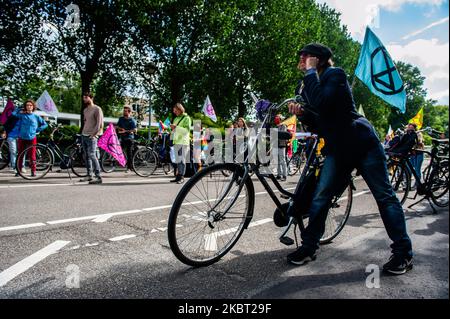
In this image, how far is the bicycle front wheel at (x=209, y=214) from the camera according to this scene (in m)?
2.54

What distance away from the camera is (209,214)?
2.81 metres

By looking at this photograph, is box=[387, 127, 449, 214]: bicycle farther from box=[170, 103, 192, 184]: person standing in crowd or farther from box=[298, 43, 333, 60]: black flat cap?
box=[170, 103, 192, 184]: person standing in crowd

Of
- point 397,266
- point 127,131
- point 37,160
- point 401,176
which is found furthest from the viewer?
point 127,131

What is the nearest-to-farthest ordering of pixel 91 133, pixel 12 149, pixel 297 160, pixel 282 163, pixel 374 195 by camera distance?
pixel 374 195 → pixel 91 133 → pixel 12 149 → pixel 282 163 → pixel 297 160

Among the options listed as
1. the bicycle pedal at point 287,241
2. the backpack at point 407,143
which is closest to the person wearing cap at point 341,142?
the bicycle pedal at point 287,241

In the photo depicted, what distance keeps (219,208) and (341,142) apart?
121 cm

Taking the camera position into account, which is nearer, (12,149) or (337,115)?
(337,115)

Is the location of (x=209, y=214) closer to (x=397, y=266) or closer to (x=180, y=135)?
(x=397, y=266)

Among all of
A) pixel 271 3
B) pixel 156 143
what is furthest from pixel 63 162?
pixel 271 3

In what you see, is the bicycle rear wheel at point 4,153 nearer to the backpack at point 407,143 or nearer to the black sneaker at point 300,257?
the black sneaker at point 300,257

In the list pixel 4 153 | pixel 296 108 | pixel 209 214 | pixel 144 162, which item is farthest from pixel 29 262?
pixel 4 153

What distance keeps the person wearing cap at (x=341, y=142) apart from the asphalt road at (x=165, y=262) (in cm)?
28
